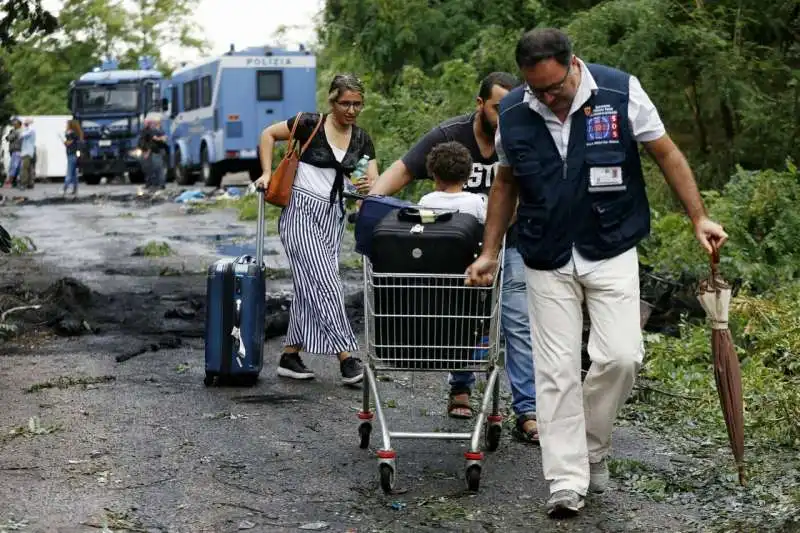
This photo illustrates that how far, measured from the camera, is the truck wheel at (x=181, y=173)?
137 feet

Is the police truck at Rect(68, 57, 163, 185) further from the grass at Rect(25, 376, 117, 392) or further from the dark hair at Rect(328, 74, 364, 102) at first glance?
the dark hair at Rect(328, 74, 364, 102)

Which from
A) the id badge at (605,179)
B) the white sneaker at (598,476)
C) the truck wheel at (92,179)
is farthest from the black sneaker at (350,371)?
the truck wheel at (92,179)

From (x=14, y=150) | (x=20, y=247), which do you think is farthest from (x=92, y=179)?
(x=20, y=247)

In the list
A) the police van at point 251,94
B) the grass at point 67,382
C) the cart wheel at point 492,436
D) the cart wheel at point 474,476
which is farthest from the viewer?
the police van at point 251,94

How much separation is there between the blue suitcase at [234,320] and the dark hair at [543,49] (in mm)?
3623

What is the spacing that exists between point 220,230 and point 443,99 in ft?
14.2

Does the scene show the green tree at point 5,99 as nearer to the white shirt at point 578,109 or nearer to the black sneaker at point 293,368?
the black sneaker at point 293,368

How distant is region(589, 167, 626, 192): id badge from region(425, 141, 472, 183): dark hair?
1.39 meters

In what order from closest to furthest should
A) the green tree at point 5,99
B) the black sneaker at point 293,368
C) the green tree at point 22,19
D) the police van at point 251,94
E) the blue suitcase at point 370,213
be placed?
the blue suitcase at point 370,213, the black sneaker at point 293,368, the green tree at point 22,19, the police van at point 251,94, the green tree at point 5,99

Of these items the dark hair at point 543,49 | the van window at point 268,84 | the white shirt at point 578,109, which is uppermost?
the van window at point 268,84

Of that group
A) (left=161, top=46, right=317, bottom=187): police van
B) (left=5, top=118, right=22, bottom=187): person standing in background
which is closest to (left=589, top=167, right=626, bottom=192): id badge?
(left=161, top=46, right=317, bottom=187): police van

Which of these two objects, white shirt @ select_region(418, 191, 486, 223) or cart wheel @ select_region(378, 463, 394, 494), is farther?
white shirt @ select_region(418, 191, 486, 223)

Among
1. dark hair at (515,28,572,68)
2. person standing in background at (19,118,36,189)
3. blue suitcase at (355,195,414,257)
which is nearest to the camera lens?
dark hair at (515,28,572,68)

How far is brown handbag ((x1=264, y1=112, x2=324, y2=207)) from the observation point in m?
9.20
